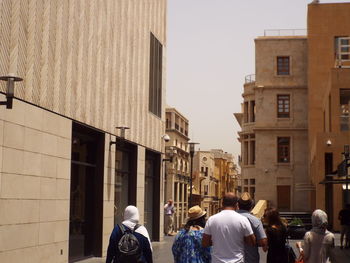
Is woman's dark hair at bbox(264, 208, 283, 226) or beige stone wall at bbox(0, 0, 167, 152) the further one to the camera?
beige stone wall at bbox(0, 0, 167, 152)

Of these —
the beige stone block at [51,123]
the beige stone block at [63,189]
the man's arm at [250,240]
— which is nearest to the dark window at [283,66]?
the beige stone block at [63,189]

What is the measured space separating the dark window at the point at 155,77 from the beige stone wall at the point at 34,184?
985 centimetres

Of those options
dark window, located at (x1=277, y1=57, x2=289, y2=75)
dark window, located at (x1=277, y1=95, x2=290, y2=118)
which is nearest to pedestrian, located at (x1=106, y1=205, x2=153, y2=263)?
dark window, located at (x1=277, y1=95, x2=290, y2=118)

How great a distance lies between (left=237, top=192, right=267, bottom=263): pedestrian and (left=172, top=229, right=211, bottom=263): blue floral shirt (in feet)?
2.15

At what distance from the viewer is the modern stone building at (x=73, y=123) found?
12914 mm

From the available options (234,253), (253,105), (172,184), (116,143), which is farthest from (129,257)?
(172,184)

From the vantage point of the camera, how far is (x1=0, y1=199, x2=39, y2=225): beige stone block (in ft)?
40.5

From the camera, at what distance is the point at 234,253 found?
7781mm

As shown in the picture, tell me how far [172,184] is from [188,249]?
2313 inches

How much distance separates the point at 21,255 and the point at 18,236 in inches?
17.4

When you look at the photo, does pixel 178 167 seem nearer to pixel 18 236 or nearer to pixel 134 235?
pixel 18 236

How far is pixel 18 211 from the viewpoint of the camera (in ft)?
42.7

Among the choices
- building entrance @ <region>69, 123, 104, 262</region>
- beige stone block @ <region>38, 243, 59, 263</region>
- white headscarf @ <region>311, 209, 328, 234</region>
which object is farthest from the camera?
building entrance @ <region>69, 123, 104, 262</region>

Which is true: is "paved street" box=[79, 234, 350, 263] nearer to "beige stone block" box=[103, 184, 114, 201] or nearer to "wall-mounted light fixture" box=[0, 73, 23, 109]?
"beige stone block" box=[103, 184, 114, 201]
